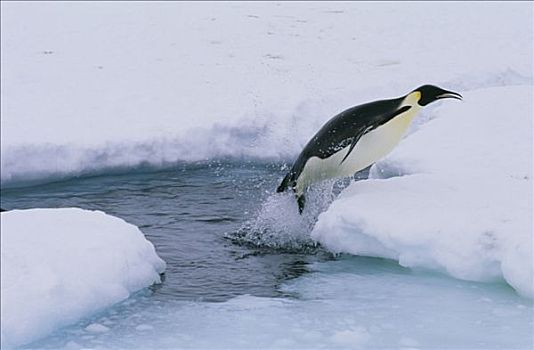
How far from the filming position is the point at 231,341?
347cm

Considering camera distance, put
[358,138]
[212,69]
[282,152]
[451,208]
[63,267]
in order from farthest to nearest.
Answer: [212,69], [282,152], [358,138], [451,208], [63,267]

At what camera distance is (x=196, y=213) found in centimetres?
531

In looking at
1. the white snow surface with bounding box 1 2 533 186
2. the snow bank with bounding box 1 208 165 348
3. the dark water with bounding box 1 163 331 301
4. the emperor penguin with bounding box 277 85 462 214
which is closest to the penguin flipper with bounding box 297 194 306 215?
the emperor penguin with bounding box 277 85 462 214

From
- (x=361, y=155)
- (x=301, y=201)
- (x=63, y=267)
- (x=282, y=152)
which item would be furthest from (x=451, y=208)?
(x=282, y=152)

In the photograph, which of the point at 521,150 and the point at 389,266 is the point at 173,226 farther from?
the point at 521,150

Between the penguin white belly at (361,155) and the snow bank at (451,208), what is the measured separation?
0.18m

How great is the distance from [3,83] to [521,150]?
440cm

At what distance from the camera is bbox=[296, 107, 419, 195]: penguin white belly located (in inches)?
196

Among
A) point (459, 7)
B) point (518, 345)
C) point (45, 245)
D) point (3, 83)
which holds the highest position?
point (459, 7)

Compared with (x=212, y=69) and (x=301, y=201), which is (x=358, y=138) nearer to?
(x=301, y=201)

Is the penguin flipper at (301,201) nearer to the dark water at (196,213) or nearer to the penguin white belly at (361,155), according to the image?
the penguin white belly at (361,155)

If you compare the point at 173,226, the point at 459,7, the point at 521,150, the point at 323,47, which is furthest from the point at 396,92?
the point at 459,7

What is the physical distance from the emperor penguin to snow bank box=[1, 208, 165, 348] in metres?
1.19

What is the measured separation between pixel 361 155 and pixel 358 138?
0.10 m
